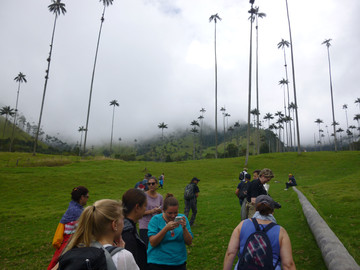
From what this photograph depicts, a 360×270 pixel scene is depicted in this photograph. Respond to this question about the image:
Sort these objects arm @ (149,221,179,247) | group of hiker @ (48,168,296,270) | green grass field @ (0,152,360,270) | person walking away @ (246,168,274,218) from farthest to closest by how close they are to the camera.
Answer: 1. green grass field @ (0,152,360,270)
2. person walking away @ (246,168,274,218)
3. arm @ (149,221,179,247)
4. group of hiker @ (48,168,296,270)

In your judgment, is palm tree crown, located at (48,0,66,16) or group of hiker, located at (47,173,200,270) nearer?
group of hiker, located at (47,173,200,270)

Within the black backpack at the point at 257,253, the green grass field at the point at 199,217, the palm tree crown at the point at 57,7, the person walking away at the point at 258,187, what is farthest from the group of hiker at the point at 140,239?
the palm tree crown at the point at 57,7

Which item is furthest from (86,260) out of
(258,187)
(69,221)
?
(258,187)

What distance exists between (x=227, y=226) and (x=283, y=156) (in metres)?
49.8

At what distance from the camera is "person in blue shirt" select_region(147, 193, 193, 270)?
12.5 ft

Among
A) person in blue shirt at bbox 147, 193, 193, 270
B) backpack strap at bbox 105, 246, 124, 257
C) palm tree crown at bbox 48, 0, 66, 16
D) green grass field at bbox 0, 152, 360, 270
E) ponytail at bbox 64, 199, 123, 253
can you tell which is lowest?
green grass field at bbox 0, 152, 360, 270

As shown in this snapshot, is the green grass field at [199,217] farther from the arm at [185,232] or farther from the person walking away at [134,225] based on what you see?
the person walking away at [134,225]

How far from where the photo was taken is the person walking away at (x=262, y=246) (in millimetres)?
3078

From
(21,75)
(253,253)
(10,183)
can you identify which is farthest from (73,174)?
(21,75)

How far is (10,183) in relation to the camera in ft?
99.7

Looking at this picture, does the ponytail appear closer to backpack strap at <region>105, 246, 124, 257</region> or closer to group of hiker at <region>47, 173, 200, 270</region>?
group of hiker at <region>47, 173, 200, 270</region>

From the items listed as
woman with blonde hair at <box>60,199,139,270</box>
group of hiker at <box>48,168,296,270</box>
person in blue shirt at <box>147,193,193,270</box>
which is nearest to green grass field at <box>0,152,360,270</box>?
person in blue shirt at <box>147,193,193,270</box>

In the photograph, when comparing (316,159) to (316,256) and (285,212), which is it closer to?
(285,212)

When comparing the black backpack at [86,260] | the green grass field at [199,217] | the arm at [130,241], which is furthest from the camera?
the green grass field at [199,217]
